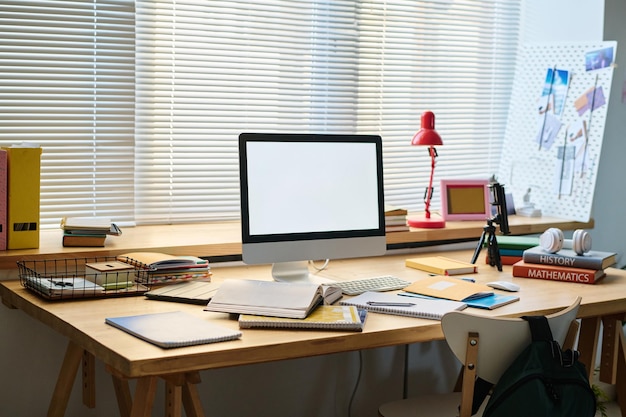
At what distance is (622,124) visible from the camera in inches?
150

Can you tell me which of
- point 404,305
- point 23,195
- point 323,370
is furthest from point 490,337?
point 23,195

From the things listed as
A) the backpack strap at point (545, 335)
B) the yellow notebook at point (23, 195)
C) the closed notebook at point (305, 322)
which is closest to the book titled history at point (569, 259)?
the backpack strap at point (545, 335)

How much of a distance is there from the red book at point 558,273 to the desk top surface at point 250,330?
0.03 m

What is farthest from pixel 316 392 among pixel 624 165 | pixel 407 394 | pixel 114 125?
pixel 624 165

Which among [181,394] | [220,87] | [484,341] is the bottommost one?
[181,394]

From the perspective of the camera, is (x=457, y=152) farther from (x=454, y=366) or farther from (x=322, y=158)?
(x=322, y=158)

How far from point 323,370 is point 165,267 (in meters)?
0.93

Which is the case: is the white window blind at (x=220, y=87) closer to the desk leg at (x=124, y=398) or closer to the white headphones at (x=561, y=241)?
the desk leg at (x=124, y=398)

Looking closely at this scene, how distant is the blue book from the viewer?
2.20 metres

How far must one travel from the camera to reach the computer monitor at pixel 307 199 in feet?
7.69

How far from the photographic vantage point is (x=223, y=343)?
1.77 m

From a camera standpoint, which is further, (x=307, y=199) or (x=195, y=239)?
(x=195, y=239)

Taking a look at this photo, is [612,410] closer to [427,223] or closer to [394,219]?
[427,223]

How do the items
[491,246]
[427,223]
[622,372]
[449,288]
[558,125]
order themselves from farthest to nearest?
[558,125], [427,223], [491,246], [622,372], [449,288]
